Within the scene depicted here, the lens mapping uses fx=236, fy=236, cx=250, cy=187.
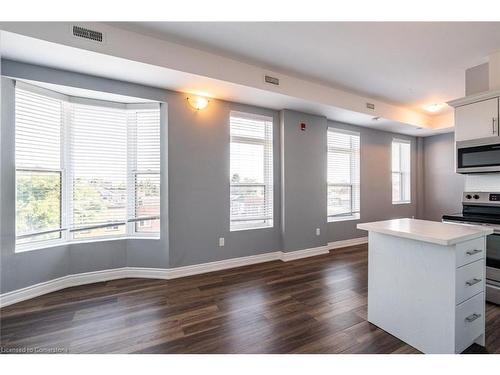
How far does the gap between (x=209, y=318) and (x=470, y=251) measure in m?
2.18

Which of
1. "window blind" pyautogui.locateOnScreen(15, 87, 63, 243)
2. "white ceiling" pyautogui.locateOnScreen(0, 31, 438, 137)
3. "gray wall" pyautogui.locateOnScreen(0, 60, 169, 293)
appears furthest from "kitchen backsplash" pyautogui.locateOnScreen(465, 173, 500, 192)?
"window blind" pyautogui.locateOnScreen(15, 87, 63, 243)

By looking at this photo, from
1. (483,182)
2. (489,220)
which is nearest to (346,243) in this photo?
(483,182)

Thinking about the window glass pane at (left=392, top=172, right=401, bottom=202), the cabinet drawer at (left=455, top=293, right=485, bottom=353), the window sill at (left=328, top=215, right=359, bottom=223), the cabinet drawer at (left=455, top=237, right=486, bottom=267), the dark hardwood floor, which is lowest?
the dark hardwood floor

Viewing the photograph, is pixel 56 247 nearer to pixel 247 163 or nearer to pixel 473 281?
pixel 247 163

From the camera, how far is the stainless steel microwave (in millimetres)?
2762

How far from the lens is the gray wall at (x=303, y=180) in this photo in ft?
13.3

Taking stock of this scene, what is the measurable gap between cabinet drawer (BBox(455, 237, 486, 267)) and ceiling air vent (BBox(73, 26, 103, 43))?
136 inches

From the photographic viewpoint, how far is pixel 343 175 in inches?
196

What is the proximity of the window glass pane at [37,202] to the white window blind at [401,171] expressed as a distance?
656 centimetres

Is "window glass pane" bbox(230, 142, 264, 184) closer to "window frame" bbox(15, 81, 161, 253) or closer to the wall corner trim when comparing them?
"window frame" bbox(15, 81, 161, 253)

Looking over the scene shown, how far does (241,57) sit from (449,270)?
2922mm

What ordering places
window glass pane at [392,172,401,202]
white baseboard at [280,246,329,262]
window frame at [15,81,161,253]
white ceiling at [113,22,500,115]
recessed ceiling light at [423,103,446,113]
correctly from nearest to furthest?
white ceiling at [113,22,500,115], window frame at [15,81,161,253], white baseboard at [280,246,329,262], recessed ceiling light at [423,103,446,113], window glass pane at [392,172,401,202]

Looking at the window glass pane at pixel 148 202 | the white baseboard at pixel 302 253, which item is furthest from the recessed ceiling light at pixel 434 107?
the window glass pane at pixel 148 202

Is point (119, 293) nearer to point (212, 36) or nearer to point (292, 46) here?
point (212, 36)
